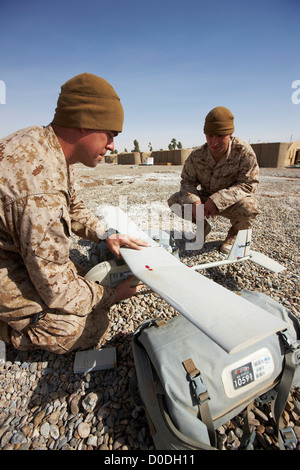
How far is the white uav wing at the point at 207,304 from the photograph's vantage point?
3.69 feet

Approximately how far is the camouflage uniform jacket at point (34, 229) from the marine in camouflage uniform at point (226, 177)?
297 centimetres

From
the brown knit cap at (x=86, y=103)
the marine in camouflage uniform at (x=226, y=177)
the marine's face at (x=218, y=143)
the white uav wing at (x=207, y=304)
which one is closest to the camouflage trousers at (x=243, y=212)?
the marine in camouflage uniform at (x=226, y=177)

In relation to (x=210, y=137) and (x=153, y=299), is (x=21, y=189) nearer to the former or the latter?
(x=153, y=299)

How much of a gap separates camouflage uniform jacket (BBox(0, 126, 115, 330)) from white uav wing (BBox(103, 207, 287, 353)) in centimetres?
65

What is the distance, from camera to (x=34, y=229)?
5.19ft

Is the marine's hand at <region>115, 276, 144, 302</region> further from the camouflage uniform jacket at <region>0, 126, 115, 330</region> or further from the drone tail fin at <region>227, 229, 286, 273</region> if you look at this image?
the drone tail fin at <region>227, 229, 286, 273</region>

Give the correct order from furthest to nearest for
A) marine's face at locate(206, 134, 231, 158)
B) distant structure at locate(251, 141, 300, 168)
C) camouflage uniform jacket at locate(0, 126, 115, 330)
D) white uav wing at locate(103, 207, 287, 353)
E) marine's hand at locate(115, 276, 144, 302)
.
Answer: distant structure at locate(251, 141, 300, 168) < marine's face at locate(206, 134, 231, 158) < marine's hand at locate(115, 276, 144, 302) < camouflage uniform jacket at locate(0, 126, 115, 330) < white uav wing at locate(103, 207, 287, 353)

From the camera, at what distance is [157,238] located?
3393 millimetres

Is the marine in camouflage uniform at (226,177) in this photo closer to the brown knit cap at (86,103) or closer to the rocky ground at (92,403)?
the rocky ground at (92,403)

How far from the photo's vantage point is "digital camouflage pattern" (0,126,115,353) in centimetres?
158

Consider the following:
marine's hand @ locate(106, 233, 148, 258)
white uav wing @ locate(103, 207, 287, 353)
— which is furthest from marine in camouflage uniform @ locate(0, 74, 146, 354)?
white uav wing @ locate(103, 207, 287, 353)

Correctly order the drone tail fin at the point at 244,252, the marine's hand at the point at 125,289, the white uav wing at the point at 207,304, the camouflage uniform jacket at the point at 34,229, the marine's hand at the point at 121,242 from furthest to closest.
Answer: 1. the drone tail fin at the point at 244,252
2. the marine's hand at the point at 125,289
3. the marine's hand at the point at 121,242
4. the camouflage uniform jacket at the point at 34,229
5. the white uav wing at the point at 207,304

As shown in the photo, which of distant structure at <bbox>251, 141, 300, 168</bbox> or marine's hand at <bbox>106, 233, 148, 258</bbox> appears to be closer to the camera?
marine's hand at <bbox>106, 233, 148, 258</bbox>
